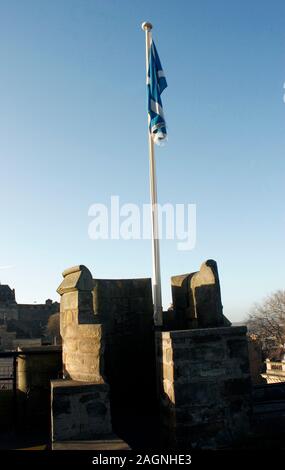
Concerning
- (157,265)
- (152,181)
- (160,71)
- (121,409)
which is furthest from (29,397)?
(160,71)

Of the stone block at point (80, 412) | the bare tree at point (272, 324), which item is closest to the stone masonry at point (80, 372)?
the stone block at point (80, 412)

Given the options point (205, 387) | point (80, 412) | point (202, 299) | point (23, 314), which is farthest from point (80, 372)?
point (23, 314)

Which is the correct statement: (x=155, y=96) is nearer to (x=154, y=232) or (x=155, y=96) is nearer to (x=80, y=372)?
(x=154, y=232)

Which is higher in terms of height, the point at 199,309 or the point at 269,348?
the point at 199,309

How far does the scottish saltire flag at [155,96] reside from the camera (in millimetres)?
7906

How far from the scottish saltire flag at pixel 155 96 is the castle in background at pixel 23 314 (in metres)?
57.2

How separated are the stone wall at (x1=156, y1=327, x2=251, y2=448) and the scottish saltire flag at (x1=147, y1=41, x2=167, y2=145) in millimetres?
4207

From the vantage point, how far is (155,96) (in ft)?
27.0

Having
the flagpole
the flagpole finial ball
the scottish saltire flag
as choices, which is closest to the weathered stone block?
the flagpole

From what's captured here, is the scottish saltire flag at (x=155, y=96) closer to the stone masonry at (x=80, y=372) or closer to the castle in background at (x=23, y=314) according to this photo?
the stone masonry at (x=80, y=372)

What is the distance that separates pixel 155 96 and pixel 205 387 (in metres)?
5.62
